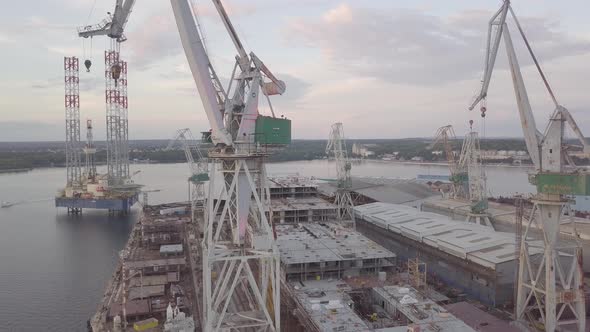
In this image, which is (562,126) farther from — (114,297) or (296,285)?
(114,297)

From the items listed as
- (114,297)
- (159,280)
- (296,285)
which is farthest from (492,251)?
(114,297)

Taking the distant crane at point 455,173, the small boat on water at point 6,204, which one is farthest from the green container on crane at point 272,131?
the small boat on water at point 6,204

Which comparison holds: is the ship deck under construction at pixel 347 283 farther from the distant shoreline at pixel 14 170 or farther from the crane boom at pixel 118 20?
the distant shoreline at pixel 14 170

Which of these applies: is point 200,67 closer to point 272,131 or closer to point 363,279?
point 272,131

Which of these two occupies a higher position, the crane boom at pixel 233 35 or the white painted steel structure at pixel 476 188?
the crane boom at pixel 233 35

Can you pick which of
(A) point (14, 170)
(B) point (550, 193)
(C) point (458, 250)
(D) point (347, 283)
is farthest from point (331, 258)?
(A) point (14, 170)

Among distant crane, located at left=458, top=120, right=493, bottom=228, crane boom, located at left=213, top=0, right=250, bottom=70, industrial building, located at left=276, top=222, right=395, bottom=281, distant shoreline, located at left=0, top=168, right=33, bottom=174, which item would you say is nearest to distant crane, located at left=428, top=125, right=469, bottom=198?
distant crane, located at left=458, top=120, right=493, bottom=228

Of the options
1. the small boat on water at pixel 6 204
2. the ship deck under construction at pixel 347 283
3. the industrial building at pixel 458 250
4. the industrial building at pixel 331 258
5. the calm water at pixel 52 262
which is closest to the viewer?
the ship deck under construction at pixel 347 283
